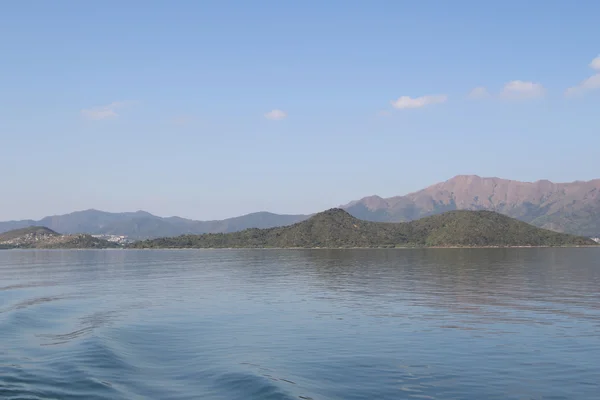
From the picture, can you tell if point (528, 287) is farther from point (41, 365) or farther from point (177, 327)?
point (41, 365)

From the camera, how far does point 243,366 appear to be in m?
32.9

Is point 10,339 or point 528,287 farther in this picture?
point 528,287

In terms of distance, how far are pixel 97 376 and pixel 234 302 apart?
3762 cm

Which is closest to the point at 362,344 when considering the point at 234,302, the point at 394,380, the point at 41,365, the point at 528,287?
the point at 394,380

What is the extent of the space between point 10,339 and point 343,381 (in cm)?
2922

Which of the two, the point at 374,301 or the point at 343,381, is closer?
the point at 343,381

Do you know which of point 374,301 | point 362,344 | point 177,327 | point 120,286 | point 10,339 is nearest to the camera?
point 362,344

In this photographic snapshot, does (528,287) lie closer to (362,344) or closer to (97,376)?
(362,344)

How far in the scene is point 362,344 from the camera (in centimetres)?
3959

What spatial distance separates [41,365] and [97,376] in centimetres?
498

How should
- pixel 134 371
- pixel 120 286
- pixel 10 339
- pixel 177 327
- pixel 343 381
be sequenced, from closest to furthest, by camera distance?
pixel 343 381 < pixel 134 371 < pixel 10 339 < pixel 177 327 < pixel 120 286

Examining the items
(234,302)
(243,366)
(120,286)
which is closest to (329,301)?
(234,302)

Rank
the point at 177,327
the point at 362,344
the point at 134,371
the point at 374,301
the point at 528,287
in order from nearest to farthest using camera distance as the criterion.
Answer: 1. the point at 134,371
2. the point at 362,344
3. the point at 177,327
4. the point at 374,301
5. the point at 528,287

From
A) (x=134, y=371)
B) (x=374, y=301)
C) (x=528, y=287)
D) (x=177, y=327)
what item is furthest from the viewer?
(x=528, y=287)
